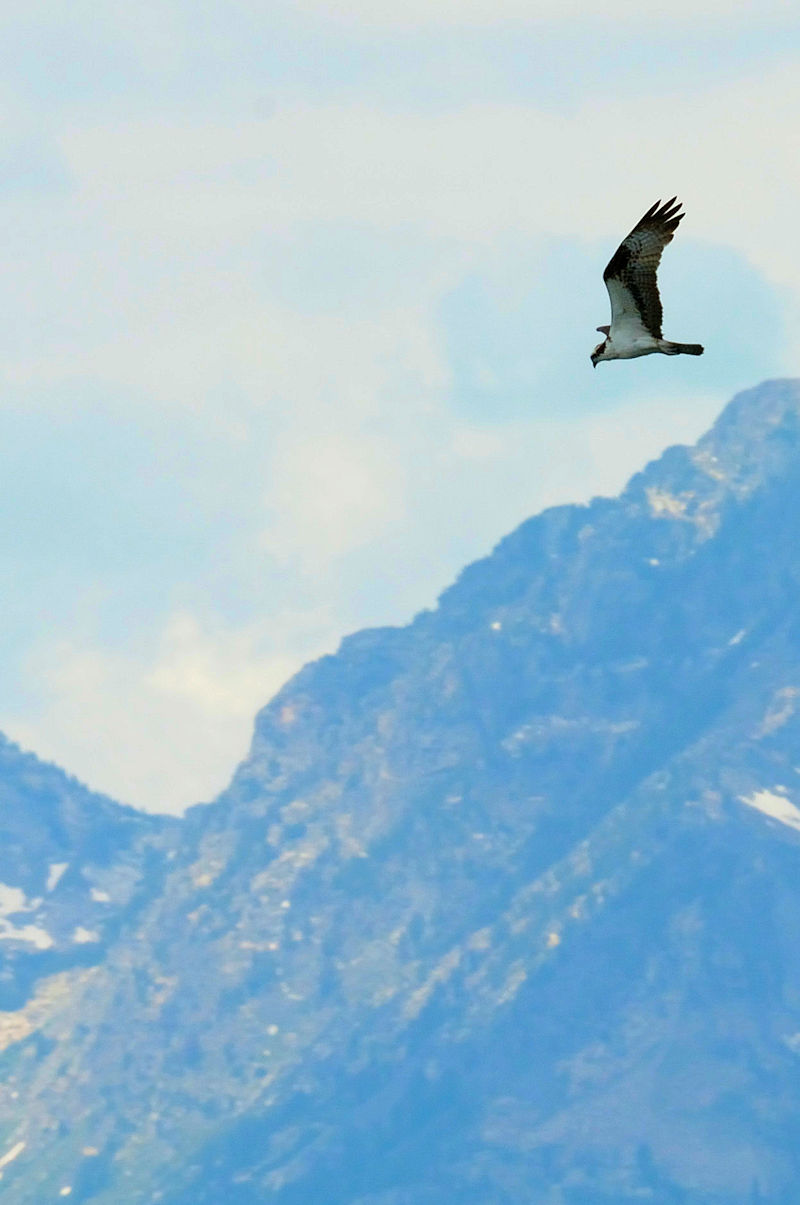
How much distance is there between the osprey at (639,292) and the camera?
2921 inches

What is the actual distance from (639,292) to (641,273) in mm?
657

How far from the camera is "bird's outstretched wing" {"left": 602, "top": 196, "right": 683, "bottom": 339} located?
74188 mm

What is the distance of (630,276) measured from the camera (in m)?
74.6

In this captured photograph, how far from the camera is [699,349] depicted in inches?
2881

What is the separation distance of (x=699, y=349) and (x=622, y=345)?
156 inches

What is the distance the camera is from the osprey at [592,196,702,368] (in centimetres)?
7419

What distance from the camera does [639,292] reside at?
2958 inches

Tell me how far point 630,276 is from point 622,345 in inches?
107

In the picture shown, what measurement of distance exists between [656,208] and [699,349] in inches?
178

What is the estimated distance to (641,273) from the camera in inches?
2943

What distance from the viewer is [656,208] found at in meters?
73.6

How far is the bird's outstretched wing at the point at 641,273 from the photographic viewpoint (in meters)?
74.2
